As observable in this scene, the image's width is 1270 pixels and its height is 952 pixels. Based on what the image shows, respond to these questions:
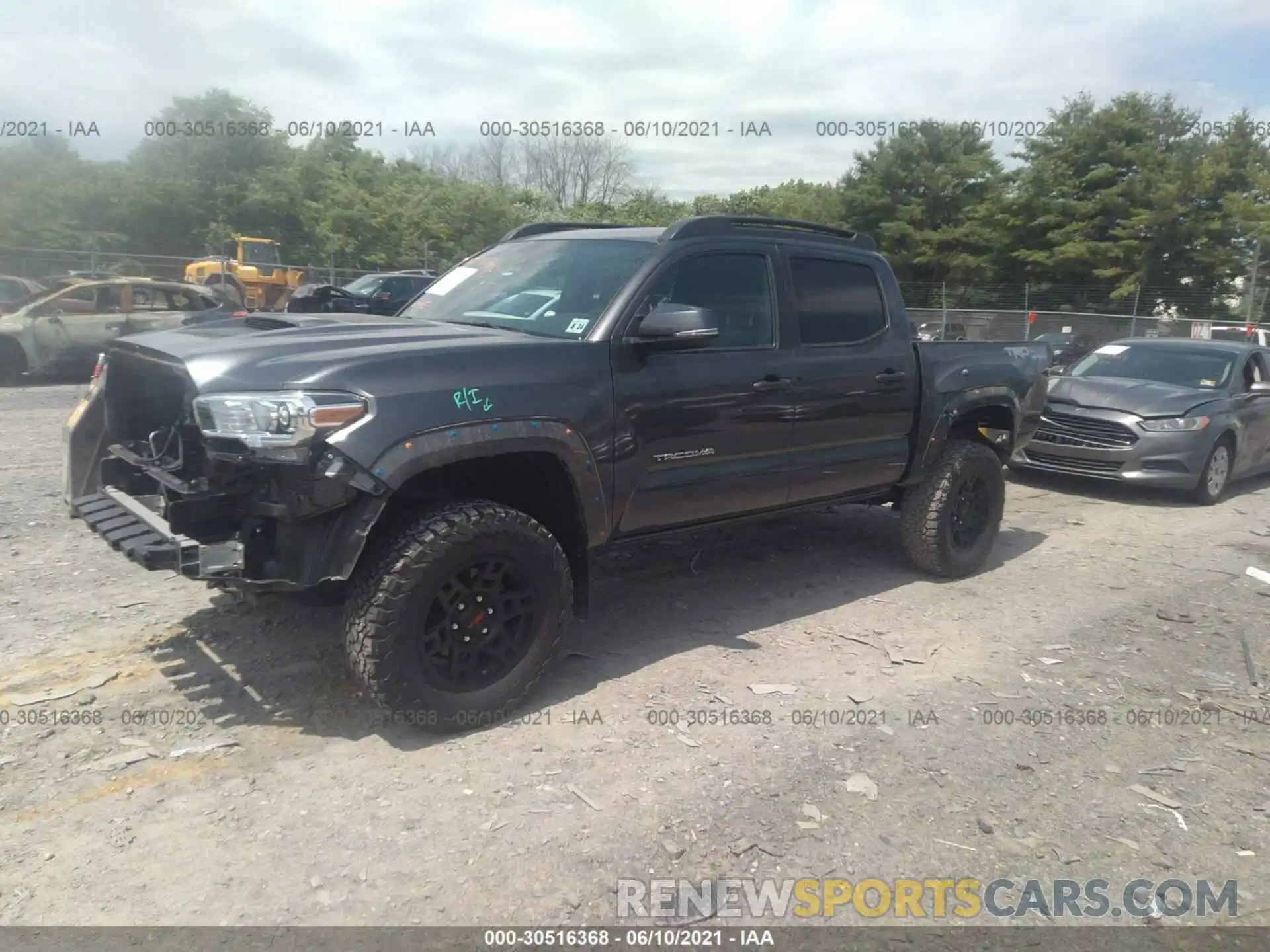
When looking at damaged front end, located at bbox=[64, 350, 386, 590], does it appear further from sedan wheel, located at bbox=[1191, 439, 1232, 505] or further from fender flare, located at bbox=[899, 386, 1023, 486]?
sedan wheel, located at bbox=[1191, 439, 1232, 505]

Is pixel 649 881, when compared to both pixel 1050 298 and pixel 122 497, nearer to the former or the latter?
pixel 122 497

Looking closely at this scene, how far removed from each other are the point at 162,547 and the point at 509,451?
1.26 meters

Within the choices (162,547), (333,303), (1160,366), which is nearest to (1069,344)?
(1160,366)

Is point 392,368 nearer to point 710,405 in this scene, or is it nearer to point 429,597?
point 429,597

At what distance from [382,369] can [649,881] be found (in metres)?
1.97

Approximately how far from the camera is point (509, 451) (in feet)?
12.3

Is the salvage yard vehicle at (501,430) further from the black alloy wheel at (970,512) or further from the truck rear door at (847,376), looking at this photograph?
the black alloy wheel at (970,512)

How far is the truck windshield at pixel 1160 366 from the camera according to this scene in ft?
31.3

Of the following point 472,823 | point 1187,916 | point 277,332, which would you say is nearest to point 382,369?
point 277,332

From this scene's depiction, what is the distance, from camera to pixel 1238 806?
3.62m

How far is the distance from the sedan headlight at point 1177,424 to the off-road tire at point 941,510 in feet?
11.6

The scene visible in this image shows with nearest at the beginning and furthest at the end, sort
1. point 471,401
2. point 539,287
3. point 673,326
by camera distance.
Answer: point 471,401 < point 673,326 < point 539,287

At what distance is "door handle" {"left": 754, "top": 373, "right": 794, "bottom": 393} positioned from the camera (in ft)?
15.5

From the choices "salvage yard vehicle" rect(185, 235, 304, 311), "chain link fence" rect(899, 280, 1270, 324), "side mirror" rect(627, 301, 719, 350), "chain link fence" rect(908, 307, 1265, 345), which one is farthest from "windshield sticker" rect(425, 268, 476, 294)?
"chain link fence" rect(899, 280, 1270, 324)
